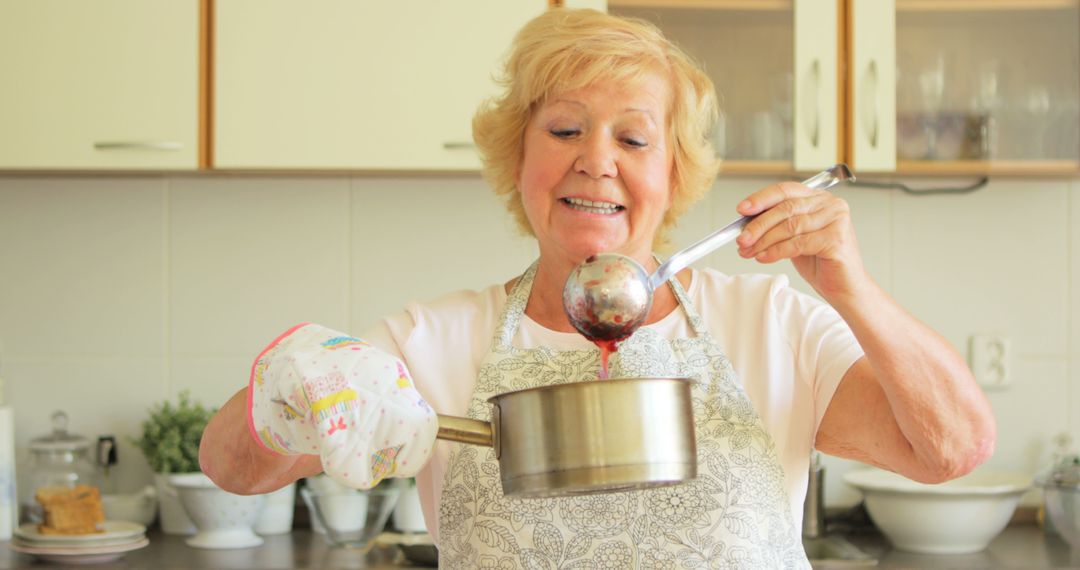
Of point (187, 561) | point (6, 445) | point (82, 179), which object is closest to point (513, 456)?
point (187, 561)

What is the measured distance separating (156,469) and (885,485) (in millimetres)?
1407

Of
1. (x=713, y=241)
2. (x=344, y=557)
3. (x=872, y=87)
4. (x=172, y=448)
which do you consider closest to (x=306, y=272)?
(x=172, y=448)

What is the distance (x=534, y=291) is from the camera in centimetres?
159

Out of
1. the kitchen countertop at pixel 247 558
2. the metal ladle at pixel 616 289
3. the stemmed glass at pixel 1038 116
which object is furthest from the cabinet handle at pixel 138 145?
the stemmed glass at pixel 1038 116

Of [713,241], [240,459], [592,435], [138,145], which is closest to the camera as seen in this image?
[592,435]

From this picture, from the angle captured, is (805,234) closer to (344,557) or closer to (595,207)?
(595,207)

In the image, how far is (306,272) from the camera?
2689mm

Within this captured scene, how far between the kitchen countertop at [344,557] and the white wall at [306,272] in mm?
280

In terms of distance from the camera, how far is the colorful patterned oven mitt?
1.16 metres

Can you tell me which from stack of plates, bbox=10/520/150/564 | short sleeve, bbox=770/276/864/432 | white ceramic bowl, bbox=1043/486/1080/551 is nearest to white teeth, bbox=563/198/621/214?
short sleeve, bbox=770/276/864/432

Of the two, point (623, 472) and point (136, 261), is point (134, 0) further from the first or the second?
point (623, 472)

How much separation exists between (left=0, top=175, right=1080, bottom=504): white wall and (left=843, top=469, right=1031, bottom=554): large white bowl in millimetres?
305

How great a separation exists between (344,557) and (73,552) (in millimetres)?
465

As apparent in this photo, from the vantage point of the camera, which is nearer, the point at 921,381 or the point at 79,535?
the point at 921,381
